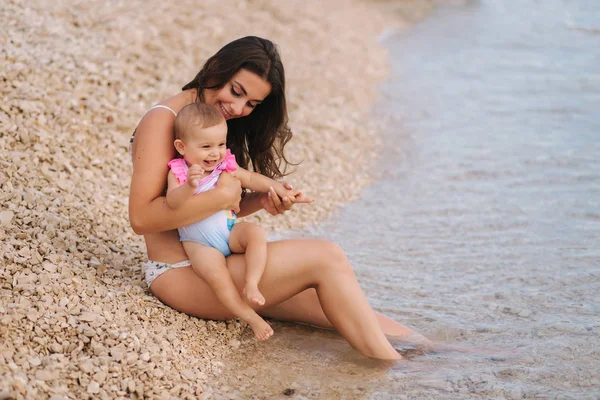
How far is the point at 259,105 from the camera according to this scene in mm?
4082

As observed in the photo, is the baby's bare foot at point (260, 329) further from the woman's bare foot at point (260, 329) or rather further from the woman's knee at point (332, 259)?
the woman's knee at point (332, 259)

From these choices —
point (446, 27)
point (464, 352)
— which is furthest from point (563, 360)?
point (446, 27)

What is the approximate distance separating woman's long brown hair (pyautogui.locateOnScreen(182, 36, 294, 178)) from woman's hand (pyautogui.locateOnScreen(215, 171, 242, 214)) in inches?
19.0

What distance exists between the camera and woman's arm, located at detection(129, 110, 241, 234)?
3555mm

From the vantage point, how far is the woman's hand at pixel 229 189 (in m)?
3.58

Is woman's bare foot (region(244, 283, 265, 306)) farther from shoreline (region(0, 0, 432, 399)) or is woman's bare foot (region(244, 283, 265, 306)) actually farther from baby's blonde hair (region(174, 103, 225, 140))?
baby's blonde hair (region(174, 103, 225, 140))

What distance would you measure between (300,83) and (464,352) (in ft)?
17.8

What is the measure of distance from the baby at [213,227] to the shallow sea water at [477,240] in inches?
15.5

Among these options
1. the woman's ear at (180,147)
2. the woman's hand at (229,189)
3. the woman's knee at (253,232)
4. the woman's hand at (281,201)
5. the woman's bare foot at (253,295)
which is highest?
the woman's ear at (180,147)

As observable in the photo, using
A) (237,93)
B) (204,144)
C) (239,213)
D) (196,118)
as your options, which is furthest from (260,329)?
(237,93)

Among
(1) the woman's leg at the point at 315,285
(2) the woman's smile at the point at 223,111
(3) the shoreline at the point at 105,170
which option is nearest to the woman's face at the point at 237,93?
(2) the woman's smile at the point at 223,111

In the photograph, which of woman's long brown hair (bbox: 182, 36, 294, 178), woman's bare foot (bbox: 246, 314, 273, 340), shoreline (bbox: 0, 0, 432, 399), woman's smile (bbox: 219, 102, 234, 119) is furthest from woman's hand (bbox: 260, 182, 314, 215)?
shoreline (bbox: 0, 0, 432, 399)

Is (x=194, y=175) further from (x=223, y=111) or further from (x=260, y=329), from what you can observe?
(x=260, y=329)

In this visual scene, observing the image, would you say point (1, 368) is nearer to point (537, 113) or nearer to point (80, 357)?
point (80, 357)
